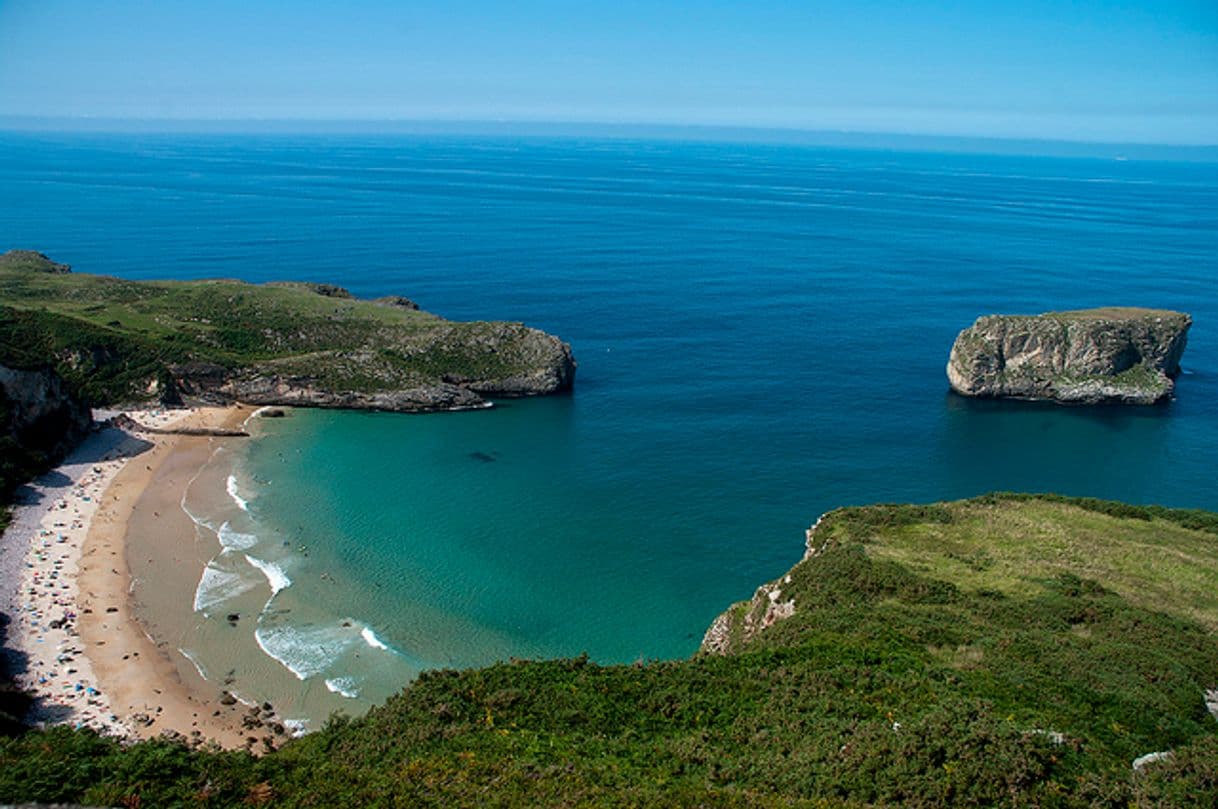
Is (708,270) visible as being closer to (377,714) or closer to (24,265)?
(24,265)

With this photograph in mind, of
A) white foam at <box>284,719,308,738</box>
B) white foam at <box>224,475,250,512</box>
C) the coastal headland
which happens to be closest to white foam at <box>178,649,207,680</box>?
the coastal headland

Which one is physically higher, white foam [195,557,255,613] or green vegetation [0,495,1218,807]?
green vegetation [0,495,1218,807]

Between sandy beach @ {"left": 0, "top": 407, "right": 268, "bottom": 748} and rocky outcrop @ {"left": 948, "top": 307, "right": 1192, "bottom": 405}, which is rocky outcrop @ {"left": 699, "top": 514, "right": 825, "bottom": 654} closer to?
sandy beach @ {"left": 0, "top": 407, "right": 268, "bottom": 748}

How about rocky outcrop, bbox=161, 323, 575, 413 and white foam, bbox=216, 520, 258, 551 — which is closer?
white foam, bbox=216, 520, 258, 551

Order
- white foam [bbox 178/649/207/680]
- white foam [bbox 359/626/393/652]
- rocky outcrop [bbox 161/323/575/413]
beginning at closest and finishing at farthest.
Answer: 1. white foam [bbox 178/649/207/680]
2. white foam [bbox 359/626/393/652]
3. rocky outcrop [bbox 161/323/575/413]

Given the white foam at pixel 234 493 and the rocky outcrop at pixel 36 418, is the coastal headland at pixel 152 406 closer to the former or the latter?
the rocky outcrop at pixel 36 418

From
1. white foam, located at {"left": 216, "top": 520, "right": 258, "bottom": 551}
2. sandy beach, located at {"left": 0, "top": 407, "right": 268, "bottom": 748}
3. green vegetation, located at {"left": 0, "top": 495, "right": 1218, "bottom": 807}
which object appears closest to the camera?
green vegetation, located at {"left": 0, "top": 495, "right": 1218, "bottom": 807}

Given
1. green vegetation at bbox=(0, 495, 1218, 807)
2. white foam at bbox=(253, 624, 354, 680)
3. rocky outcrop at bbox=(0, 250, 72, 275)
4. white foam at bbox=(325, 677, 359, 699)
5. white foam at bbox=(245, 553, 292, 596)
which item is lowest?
white foam at bbox=(325, 677, 359, 699)
